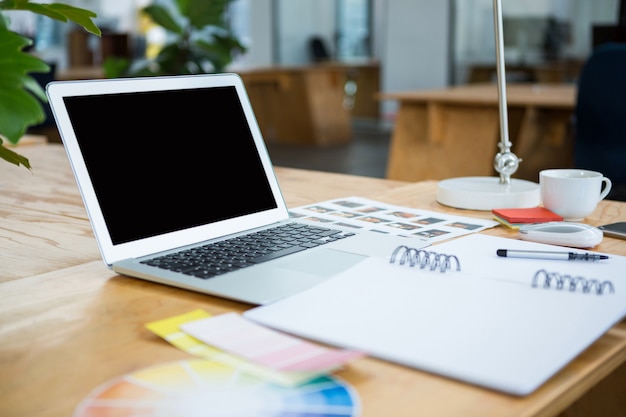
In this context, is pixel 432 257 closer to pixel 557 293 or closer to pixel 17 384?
pixel 557 293

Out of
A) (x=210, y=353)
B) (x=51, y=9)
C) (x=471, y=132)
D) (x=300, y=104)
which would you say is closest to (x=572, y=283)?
(x=210, y=353)

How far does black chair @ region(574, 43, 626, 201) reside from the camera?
2977 millimetres

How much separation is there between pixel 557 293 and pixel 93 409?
0.48 meters

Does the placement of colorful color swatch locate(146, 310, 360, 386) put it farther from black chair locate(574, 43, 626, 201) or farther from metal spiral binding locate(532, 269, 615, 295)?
black chair locate(574, 43, 626, 201)

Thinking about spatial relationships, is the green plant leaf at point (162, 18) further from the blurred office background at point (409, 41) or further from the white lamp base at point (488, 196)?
the white lamp base at point (488, 196)

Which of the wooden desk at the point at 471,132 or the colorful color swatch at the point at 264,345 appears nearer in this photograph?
the colorful color swatch at the point at 264,345

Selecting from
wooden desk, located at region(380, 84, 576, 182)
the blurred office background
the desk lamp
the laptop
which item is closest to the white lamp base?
the desk lamp

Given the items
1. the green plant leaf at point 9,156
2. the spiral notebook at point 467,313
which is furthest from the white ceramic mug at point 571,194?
the green plant leaf at point 9,156

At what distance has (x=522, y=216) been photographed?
3.92ft

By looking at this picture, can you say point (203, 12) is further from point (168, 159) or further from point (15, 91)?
point (15, 91)

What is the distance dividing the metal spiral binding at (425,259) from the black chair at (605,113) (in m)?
2.33

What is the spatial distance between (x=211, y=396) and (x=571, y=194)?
2.65 ft

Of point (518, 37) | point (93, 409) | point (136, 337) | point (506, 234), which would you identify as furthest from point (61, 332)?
point (518, 37)

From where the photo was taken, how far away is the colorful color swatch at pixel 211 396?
57 centimetres
